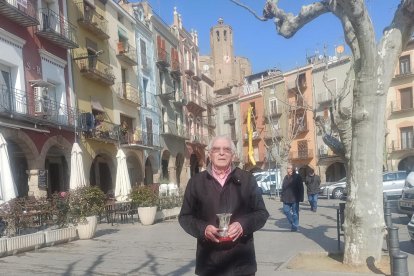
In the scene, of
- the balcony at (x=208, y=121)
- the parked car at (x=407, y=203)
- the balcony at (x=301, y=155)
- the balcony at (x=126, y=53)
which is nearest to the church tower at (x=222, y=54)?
the balcony at (x=208, y=121)

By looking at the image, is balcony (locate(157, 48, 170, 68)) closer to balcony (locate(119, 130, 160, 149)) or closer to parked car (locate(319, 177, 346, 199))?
balcony (locate(119, 130, 160, 149))

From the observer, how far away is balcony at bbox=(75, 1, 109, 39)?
22422 mm

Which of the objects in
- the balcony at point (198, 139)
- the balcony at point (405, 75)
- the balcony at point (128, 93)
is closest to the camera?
the balcony at point (128, 93)

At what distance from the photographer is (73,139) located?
68.2ft

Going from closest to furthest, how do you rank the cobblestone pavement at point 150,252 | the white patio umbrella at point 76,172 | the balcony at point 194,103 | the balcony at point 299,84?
the cobblestone pavement at point 150,252
the white patio umbrella at point 76,172
the balcony at point 194,103
the balcony at point 299,84

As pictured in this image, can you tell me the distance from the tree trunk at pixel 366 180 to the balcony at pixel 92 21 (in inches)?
698

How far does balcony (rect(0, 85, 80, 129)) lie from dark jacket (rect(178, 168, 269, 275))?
13569mm

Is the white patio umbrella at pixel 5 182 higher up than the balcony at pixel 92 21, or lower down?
lower down

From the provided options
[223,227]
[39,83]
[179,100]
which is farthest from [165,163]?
[223,227]

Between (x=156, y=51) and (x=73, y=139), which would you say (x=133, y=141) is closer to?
(x=73, y=139)

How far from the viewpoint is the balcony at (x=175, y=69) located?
36.2m

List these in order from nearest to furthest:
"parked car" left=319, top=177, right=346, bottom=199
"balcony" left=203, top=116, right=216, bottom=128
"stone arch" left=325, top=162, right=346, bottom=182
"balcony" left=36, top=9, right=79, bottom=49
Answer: "balcony" left=36, top=9, right=79, bottom=49 < "parked car" left=319, top=177, right=346, bottom=199 < "stone arch" left=325, top=162, right=346, bottom=182 < "balcony" left=203, top=116, right=216, bottom=128

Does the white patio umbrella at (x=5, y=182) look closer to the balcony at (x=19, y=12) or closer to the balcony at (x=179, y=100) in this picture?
the balcony at (x=19, y=12)

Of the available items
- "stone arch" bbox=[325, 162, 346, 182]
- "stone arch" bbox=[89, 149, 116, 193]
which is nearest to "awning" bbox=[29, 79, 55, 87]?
"stone arch" bbox=[89, 149, 116, 193]
